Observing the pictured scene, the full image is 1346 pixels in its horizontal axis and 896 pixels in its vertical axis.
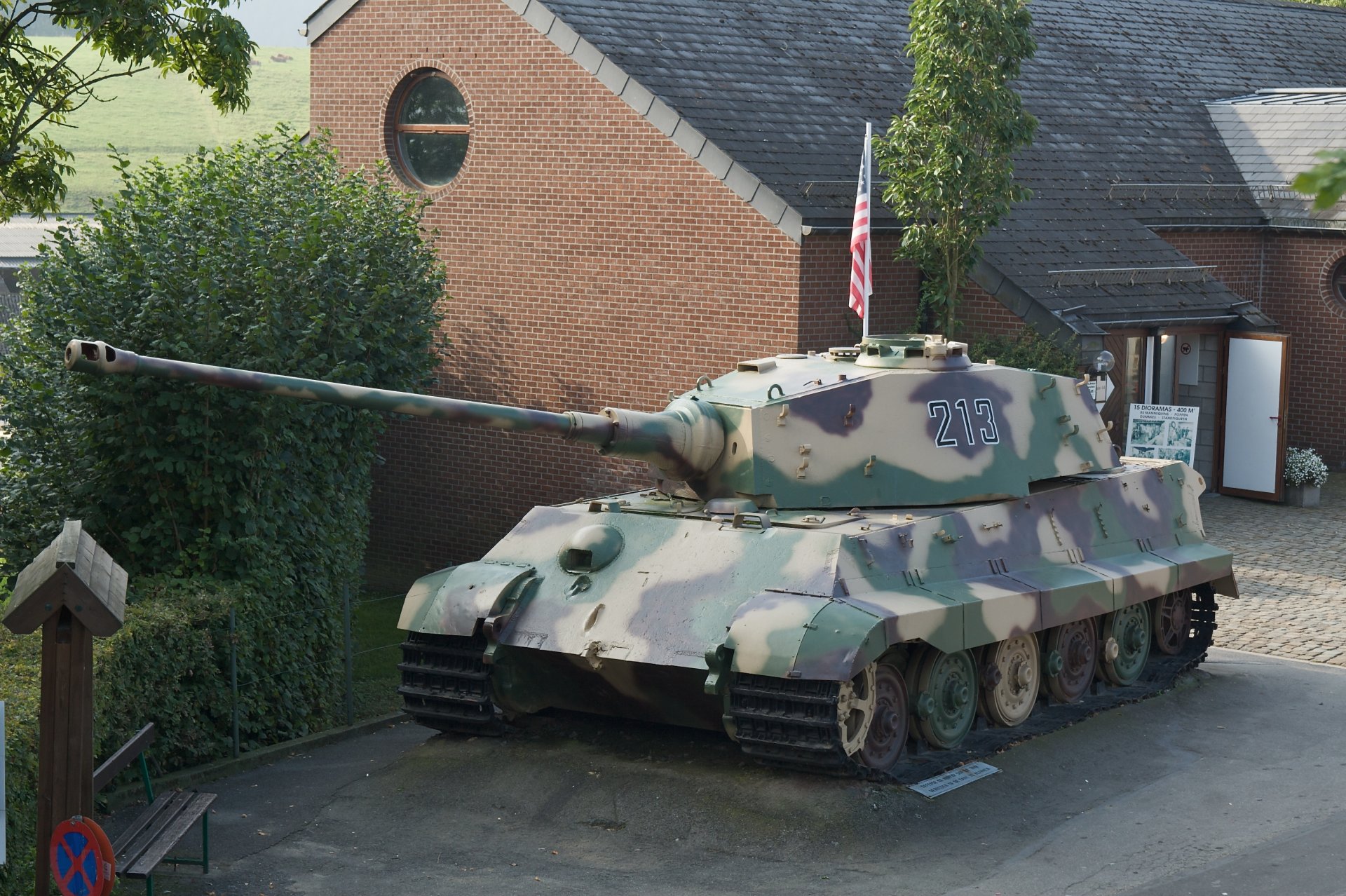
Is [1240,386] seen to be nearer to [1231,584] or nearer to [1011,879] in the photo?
[1231,584]

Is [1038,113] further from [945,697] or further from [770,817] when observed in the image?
[770,817]

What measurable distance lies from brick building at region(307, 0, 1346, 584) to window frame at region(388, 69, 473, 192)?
3 cm

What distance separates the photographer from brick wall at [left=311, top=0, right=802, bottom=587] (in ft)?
58.5

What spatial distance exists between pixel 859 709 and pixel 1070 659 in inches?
116

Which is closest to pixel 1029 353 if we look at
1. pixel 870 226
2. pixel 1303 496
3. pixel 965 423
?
pixel 870 226

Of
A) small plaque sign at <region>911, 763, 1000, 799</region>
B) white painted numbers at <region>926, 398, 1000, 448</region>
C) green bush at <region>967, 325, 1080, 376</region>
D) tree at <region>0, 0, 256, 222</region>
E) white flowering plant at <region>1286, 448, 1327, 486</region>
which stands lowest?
small plaque sign at <region>911, 763, 1000, 799</region>

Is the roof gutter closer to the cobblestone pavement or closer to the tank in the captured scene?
the cobblestone pavement

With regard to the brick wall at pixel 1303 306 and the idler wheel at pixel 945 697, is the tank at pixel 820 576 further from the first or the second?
the brick wall at pixel 1303 306

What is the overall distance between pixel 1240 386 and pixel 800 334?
7382 millimetres

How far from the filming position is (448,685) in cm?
1177

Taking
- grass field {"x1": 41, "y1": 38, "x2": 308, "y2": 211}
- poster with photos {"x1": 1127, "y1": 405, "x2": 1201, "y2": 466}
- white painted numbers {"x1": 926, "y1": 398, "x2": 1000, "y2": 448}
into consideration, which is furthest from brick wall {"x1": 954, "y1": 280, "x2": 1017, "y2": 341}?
grass field {"x1": 41, "y1": 38, "x2": 308, "y2": 211}

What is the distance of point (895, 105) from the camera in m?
20.4

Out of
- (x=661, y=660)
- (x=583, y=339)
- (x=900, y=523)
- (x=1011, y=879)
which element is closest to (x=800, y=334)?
(x=583, y=339)

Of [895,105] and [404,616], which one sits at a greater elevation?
[895,105]
